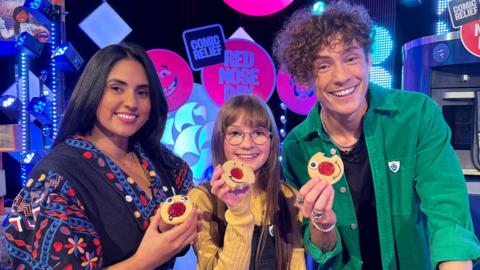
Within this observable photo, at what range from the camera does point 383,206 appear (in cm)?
169

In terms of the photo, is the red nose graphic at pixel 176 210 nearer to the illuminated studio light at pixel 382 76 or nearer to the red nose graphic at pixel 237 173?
the red nose graphic at pixel 237 173

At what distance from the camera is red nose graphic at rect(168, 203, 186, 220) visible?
1.46 meters

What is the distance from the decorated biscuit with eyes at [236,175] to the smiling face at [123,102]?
18.3 inches

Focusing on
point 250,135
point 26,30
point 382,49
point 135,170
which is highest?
point 26,30

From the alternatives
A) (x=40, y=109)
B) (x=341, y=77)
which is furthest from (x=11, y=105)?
(x=341, y=77)

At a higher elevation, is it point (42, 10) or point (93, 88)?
point (42, 10)

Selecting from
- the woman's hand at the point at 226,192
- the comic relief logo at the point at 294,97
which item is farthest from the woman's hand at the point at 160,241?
the comic relief logo at the point at 294,97

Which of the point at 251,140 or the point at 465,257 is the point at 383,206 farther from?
the point at 251,140

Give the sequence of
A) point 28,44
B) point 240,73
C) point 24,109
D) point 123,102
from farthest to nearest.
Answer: point 240,73, point 24,109, point 28,44, point 123,102

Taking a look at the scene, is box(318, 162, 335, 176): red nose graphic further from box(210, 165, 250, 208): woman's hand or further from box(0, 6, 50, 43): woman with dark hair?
box(0, 6, 50, 43): woman with dark hair

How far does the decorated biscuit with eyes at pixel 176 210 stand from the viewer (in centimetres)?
145

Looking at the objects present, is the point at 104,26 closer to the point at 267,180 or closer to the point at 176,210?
the point at 267,180

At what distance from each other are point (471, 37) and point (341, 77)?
179 centimetres

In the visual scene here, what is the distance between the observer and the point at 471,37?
115 inches
